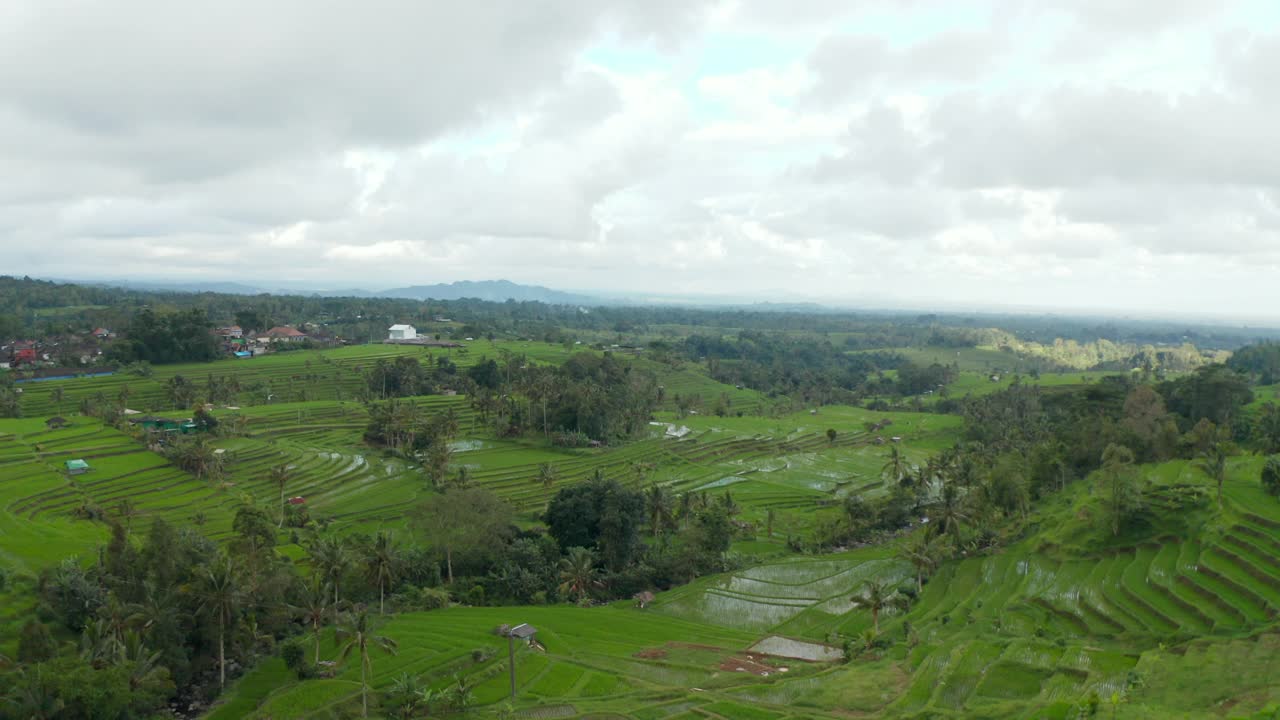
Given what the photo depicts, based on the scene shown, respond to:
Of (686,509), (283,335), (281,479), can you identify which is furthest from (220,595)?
(283,335)

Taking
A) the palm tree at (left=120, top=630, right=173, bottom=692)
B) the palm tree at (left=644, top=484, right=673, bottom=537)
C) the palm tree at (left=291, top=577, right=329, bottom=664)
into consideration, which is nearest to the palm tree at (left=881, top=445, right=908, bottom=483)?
the palm tree at (left=644, top=484, right=673, bottom=537)

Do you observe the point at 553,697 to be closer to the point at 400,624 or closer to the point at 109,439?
the point at 400,624

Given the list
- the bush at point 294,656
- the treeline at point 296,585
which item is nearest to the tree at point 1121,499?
the treeline at point 296,585

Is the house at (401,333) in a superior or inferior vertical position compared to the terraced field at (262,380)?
superior

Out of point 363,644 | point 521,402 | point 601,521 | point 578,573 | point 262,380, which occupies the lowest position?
point 578,573

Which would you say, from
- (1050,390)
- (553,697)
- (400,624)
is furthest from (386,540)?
(1050,390)

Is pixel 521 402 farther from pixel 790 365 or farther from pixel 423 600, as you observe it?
pixel 790 365

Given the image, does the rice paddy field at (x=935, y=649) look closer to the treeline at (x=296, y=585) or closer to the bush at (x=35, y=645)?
the treeline at (x=296, y=585)

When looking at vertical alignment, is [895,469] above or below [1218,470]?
below
